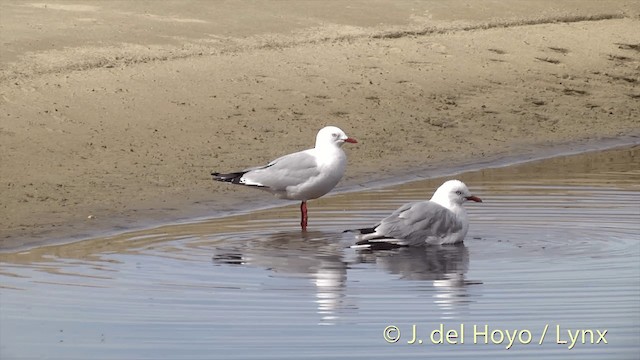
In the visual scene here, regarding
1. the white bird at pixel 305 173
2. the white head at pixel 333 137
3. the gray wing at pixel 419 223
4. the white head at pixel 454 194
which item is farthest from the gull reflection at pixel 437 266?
the white head at pixel 333 137

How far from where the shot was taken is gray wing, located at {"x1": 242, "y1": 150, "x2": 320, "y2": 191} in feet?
40.8

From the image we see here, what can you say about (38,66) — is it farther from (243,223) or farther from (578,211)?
(578,211)

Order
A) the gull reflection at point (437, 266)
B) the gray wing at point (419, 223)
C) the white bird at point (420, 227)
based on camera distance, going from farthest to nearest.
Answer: the gray wing at point (419, 223)
the white bird at point (420, 227)
the gull reflection at point (437, 266)

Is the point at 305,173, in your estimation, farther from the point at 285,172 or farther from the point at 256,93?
the point at 256,93

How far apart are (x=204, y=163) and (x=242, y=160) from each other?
37 centimetres

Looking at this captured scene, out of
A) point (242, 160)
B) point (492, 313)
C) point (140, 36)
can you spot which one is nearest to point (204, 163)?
point (242, 160)

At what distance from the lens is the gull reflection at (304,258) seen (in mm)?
9656

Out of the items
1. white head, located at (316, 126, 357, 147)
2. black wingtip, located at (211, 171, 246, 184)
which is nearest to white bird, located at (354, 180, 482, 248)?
white head, located at (316, 126, 357, 147)

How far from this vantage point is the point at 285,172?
12.5 meters

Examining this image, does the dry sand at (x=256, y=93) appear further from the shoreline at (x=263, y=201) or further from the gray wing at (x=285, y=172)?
the gray wing at (x=285, y=172)

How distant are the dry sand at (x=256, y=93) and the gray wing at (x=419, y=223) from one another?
2.11 m

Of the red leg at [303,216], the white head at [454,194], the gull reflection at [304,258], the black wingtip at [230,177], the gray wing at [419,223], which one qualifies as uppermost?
the white head at [454,194]

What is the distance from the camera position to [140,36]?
17.1 meters

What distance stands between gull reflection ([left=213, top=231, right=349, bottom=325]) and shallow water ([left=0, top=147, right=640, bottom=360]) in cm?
2
